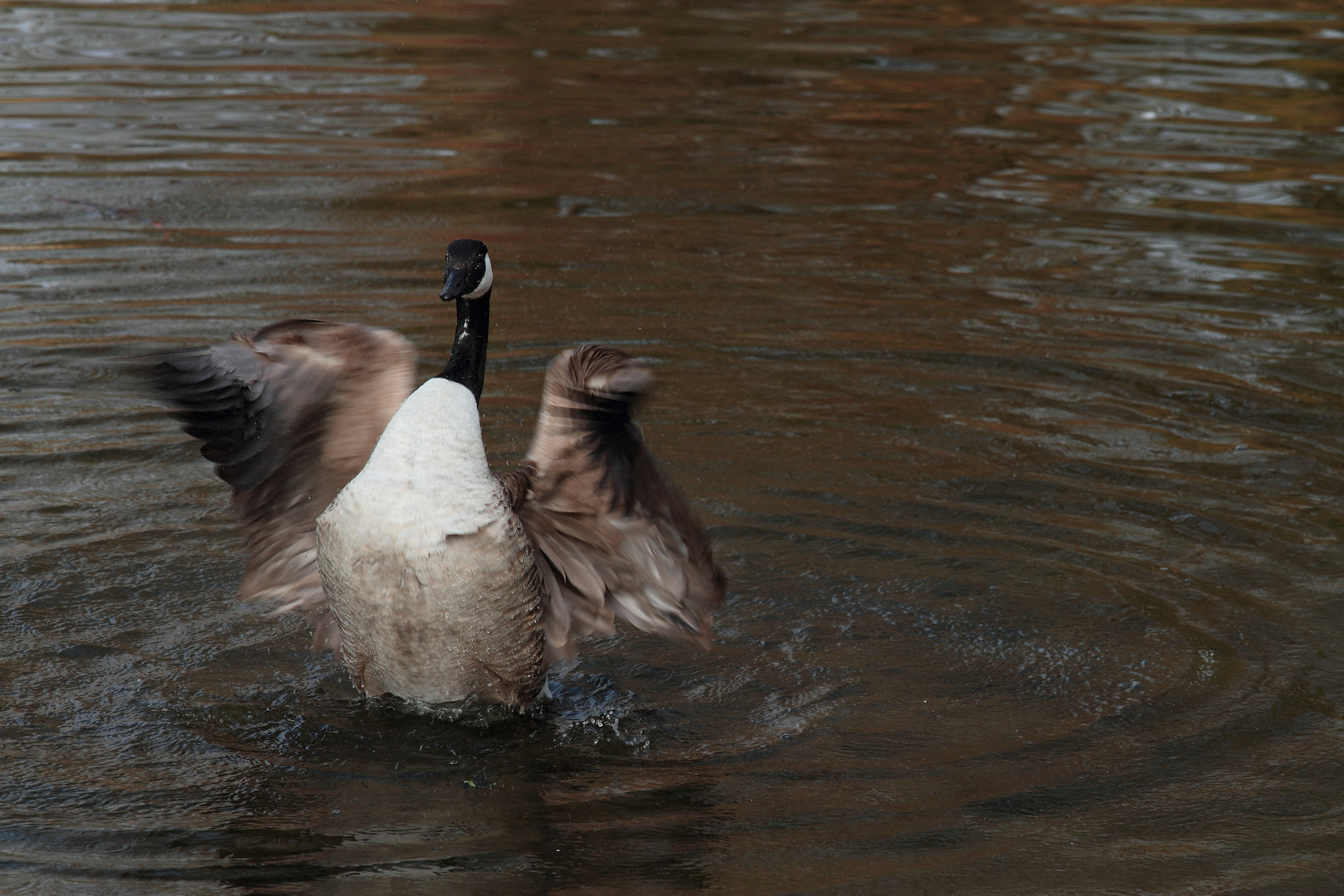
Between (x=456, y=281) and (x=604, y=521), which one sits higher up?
(x=456, y=281)

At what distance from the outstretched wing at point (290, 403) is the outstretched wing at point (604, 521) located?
62cm

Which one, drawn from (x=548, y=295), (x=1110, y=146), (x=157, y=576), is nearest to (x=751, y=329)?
(x=548, y=295)

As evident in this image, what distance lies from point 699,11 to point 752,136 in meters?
4.96

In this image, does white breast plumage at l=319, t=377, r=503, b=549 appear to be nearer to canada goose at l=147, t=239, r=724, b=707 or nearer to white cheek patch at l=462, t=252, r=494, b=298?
canada goose at l=147, t=239, r=724, b=707

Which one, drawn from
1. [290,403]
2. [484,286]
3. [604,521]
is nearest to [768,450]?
[604,521]

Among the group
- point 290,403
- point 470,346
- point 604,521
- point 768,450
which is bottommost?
point 768,450

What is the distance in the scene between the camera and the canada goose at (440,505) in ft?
15.4

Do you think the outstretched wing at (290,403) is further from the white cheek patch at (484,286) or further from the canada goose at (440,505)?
the white cheek patch at (484,286)

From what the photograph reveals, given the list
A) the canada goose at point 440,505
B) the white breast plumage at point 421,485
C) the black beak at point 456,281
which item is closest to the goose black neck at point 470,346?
the canada goose at point 440,505

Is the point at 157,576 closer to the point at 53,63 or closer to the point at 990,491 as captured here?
the point at 990,491

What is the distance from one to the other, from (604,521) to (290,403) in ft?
3.95

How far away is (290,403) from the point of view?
16.8 ft

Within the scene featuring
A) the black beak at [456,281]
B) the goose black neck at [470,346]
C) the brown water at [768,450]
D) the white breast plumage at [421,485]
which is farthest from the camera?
the goose black neck at [470,346]

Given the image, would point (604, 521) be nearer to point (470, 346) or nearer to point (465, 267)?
point (470, 346)
